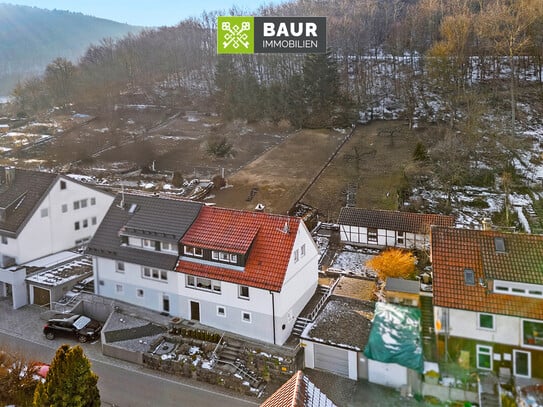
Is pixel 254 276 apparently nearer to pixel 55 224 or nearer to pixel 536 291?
pixel 536 291

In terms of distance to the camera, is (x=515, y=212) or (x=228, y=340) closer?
(x=228, y=340)

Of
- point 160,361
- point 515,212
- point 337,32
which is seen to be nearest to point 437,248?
point 160,361

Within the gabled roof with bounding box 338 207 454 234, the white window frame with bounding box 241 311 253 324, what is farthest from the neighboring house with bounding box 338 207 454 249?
the white window frame with bounding box 241 311 253 324

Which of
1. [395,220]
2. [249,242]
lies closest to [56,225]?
[249,242]

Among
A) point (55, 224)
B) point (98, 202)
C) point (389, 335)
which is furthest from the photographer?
point (98, 202)

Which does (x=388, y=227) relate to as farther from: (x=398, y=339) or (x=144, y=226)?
(x=144, y=226)
